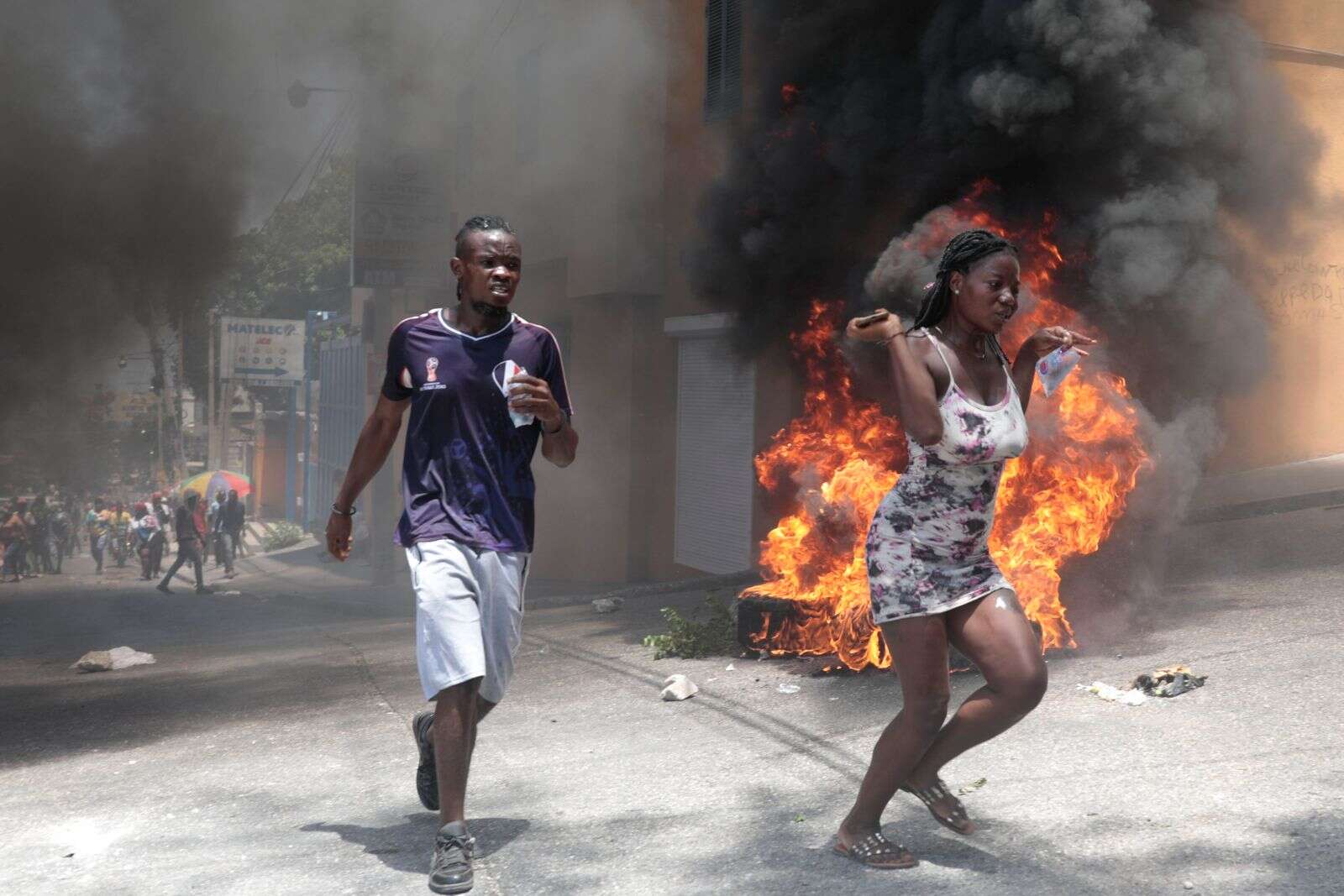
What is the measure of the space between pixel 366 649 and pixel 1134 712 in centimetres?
493

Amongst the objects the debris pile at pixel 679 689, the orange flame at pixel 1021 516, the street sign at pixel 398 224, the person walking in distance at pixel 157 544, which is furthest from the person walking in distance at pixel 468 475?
the person walking in distance at pixel 157 544

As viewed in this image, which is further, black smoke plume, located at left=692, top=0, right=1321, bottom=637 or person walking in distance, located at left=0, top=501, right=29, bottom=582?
person walking in distance, located at left=0, top=501, right=29, bottom=582

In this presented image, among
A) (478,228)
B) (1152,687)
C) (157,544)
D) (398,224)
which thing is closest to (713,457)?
(398,224)

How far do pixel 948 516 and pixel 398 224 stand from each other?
38.7ft

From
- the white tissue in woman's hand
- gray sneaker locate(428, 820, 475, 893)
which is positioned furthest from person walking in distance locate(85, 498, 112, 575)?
the white tissue in woman's hand

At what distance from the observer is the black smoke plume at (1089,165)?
6598 millimetres

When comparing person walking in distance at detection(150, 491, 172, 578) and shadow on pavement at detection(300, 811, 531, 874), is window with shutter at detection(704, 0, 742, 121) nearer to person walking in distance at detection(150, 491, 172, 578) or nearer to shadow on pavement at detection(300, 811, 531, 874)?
shadow on pavement at detection(300, 811, 531, 874)

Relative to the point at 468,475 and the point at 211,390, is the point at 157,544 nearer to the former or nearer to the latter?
the point at 211,390

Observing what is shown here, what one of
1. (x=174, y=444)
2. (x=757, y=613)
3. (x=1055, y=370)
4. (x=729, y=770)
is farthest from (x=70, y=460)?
(x=1055, y=370)

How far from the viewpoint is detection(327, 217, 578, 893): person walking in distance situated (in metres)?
3.25

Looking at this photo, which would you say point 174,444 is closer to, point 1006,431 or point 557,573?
point 557,573

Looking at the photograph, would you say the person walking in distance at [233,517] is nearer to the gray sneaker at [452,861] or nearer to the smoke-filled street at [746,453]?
the smoke-filled street at [746,453]

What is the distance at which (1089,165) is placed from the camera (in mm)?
7043

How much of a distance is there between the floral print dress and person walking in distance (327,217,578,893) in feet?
3.19
